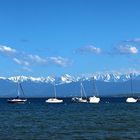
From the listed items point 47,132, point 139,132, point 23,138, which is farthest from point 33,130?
point 139,132

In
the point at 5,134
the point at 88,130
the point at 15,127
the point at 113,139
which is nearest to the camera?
the point at 113,139

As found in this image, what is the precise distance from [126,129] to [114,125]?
7.33 meters

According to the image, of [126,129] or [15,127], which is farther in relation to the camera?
[15,127]

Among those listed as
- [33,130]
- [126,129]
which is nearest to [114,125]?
[126,129]

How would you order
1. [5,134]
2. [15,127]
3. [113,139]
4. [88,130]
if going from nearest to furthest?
[113,139] < [5,134] < [88,130] < [15,127]

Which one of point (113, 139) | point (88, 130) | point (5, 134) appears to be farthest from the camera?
point (88, 130)

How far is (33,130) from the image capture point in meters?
74.1

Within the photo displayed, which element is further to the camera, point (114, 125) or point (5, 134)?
point (114, 125)

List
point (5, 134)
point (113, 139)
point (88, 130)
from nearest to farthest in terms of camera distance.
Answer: point (113, 139), point (5, 134), point (88, 130)

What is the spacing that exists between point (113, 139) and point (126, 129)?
38.3 feet

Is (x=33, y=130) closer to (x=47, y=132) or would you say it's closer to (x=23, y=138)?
(x=47, y=132)

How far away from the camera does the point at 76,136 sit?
66812 mm

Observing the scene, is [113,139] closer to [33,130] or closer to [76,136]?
[76,136]

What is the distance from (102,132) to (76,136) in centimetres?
553
